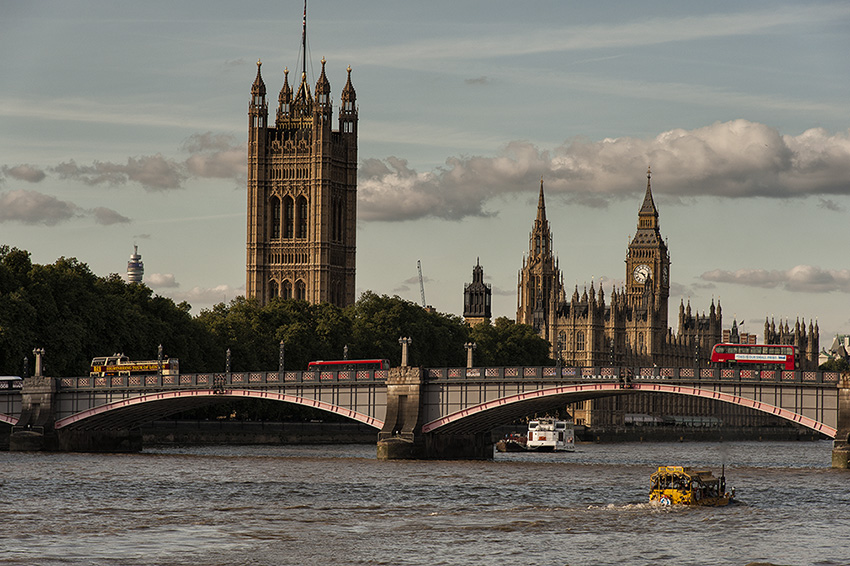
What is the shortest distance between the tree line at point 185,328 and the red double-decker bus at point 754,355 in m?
37.5

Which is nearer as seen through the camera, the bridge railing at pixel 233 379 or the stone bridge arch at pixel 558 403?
the stone bridge arch at pixel 558 403

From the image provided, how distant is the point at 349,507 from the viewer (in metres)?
58.9

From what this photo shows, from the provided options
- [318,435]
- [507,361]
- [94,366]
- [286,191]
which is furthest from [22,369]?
→ [286,191]

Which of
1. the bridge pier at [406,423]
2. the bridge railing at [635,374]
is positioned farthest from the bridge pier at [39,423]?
the bridge railing at [635,374]

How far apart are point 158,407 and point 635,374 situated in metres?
27.3

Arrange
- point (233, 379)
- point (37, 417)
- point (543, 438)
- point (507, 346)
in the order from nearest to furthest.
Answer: point (233, 379) < point (37, 417) < point (543, 438) < point (507, 346)

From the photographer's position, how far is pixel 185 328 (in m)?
118

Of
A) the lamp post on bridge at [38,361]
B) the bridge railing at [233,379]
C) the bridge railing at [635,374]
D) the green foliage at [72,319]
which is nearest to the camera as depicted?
the bridge railing at [635,374]

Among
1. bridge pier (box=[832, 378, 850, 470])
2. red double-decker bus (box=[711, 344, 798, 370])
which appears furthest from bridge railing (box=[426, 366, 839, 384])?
red double-decker bus (box=[711, 344, 798, 370])

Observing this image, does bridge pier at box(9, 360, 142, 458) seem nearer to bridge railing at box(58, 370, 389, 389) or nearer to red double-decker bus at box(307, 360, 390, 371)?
bridge railing at box(58, 370, 389, 389)

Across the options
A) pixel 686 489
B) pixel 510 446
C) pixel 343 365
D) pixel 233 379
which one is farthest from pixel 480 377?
pixel 510 446

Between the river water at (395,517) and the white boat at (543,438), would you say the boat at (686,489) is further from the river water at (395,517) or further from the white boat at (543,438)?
the white boat at (543,438)

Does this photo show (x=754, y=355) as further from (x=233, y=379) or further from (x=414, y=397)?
(x=233, y=379)

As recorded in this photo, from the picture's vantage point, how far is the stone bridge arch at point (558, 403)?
80.3m
